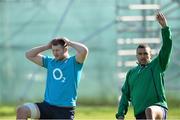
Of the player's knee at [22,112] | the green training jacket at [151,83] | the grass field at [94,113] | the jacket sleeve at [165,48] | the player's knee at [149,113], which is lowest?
the grass field at [94,113]

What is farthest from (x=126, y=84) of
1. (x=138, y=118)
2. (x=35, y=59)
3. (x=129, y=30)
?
(x=129, y=30)

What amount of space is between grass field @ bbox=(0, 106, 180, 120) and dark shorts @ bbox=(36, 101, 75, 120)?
519cm

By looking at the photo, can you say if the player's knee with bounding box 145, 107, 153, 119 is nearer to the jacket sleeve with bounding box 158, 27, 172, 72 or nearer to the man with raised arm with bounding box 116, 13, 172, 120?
the man with raised arm with bounding box 116, 13, 172, 120

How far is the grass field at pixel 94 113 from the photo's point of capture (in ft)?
46.6

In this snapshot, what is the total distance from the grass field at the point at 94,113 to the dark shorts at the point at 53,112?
5193 mm

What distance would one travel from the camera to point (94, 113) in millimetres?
15750

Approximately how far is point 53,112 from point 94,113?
24.4ft

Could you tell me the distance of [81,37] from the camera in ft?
62.2

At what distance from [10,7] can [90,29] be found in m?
2.17

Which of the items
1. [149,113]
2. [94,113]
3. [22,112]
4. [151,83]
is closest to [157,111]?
[149,113]

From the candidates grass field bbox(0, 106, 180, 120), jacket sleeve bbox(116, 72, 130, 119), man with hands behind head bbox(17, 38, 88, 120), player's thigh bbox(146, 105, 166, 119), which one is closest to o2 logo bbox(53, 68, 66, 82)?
man with hands behind head bbox(17, 38, 88, 120)

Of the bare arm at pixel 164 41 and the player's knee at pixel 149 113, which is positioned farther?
the bare arm at pixel 164 41

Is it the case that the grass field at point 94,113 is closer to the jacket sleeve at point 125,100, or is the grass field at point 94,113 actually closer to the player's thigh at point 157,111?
the jacket sleeve at point 125,100

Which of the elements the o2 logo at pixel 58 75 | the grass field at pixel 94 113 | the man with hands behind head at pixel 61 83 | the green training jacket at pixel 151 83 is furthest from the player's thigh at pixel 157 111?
the grass field at pixel 94 113
